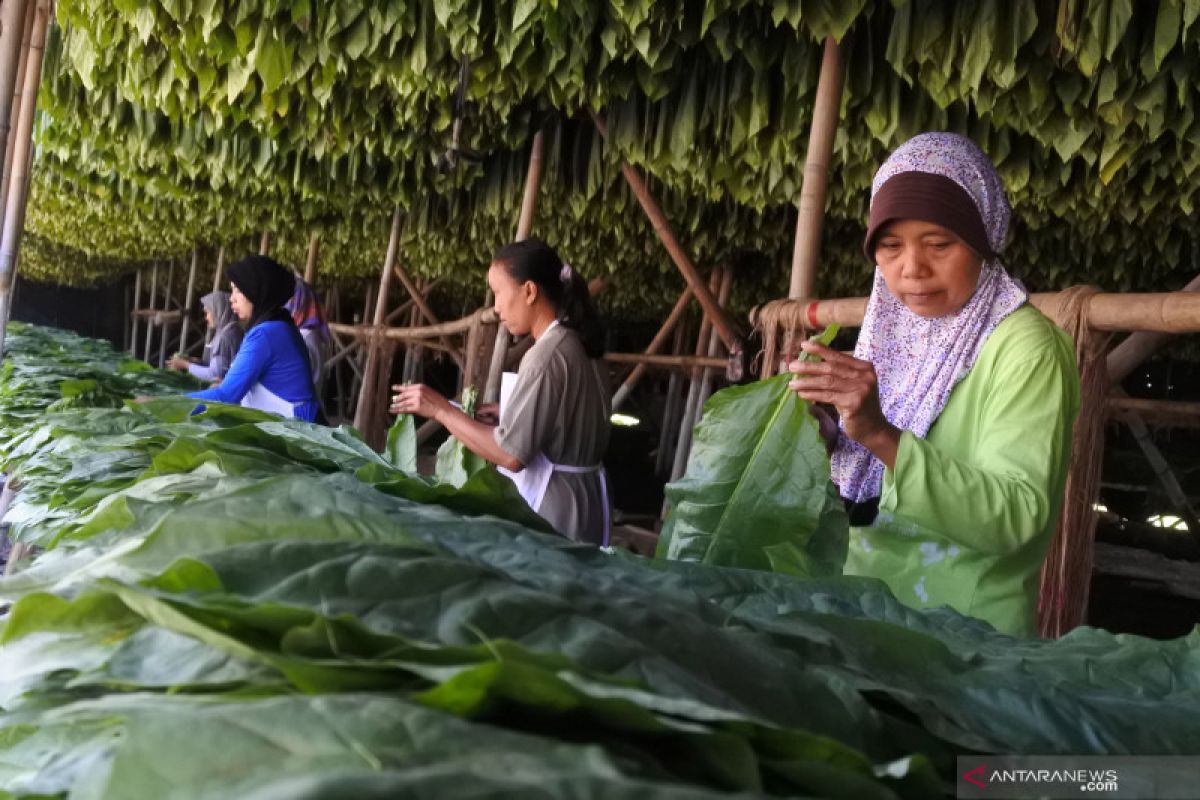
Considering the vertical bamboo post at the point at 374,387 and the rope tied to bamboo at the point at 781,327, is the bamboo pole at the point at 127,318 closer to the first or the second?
the vertical bamboo post at the point at 374,387

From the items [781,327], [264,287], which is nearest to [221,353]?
[264,287]

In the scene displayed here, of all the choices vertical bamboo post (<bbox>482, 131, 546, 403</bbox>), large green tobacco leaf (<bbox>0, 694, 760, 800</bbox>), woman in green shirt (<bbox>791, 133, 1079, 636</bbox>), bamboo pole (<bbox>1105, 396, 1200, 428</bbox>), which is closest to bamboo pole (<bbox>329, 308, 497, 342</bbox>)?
vertical bamboo post (<bbox>482, 131, 546, 403</bbox>)

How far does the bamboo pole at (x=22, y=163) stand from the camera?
336 cm

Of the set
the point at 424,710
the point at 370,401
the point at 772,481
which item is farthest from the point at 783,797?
the point at 370,401

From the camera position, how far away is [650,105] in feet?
14.1

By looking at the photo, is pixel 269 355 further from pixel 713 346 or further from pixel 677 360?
pixel 713 346

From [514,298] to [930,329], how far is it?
1.69 m

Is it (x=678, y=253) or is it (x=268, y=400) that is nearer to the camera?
(x=268, y=400)

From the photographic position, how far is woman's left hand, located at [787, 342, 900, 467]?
138 centimetres

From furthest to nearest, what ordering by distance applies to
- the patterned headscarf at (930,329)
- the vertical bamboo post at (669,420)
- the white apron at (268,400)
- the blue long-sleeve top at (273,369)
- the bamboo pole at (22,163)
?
the vertical bamboo post at (669,420) → the white apron at (268,400) → the blue long-sleeve top at (273,369) → the bamboo pole at (22,163) → the patterned headscarf at (930,329)

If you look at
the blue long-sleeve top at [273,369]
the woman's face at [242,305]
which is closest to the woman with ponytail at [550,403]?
the blue long-sleeve top at [273,369]

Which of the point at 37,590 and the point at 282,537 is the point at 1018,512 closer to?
the point at 282,537

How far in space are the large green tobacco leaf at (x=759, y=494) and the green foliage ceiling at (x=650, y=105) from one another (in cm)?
186

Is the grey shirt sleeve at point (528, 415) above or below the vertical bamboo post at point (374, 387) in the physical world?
above
